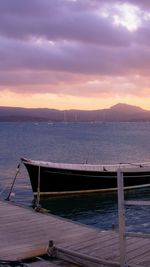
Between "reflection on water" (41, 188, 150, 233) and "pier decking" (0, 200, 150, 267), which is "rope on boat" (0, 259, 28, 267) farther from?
"reflection on water" (41, 188, 150, 233)

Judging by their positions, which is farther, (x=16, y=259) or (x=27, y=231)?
(x=27, y=231)

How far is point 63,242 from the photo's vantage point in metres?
8.88

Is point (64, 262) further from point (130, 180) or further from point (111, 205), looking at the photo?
point (130, 180)

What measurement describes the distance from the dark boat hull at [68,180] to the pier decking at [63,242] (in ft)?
36.4

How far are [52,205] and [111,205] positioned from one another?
3.18 m

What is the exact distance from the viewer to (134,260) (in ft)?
24.4

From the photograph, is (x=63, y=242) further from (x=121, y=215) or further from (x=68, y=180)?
(x=68, y=180)

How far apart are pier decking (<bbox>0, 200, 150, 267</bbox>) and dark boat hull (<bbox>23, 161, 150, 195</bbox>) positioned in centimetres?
1108

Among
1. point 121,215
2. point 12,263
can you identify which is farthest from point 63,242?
point 121,215

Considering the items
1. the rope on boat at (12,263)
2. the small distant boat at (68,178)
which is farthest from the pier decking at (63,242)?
the small distant boat at (68,178)

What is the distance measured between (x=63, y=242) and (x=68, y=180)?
14496 millimetres

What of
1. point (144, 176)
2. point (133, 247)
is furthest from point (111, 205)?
point (133, 247)

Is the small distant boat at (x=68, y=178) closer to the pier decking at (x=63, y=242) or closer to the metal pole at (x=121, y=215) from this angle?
the pier decking at (x=63, y=242)

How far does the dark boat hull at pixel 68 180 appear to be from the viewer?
74.9ft
